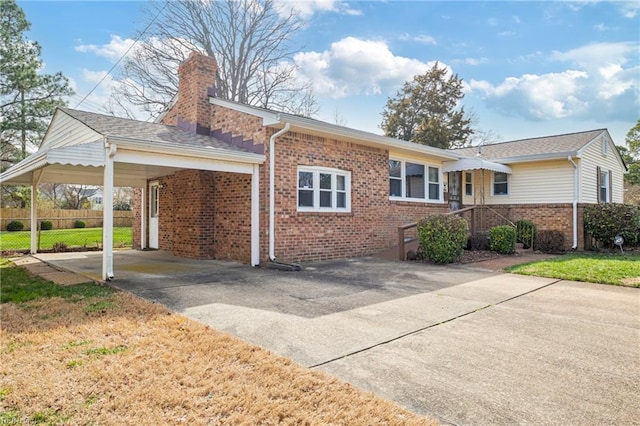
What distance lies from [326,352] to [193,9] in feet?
85.8

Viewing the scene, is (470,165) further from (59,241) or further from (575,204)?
(59,241)

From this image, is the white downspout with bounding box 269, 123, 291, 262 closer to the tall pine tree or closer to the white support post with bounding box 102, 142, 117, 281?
the white support post with bounding box 102, 142, 117, 281

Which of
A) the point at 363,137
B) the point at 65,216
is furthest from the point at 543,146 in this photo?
the point at 65,216

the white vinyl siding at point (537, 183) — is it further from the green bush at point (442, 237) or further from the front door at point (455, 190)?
the green bush at point (442, 237)

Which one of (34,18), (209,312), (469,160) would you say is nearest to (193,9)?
(34,18)

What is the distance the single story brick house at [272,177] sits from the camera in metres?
8.68

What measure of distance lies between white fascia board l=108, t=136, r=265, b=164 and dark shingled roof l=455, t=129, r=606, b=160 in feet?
37.2

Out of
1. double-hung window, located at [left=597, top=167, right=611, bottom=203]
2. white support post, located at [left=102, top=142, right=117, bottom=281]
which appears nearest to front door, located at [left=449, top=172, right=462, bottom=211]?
double-hung window, located at [left=597, top=167, right=611, bottom=203]

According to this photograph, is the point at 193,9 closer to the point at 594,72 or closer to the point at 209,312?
the point at 594,72

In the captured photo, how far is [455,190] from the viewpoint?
1602 cm

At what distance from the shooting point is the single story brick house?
868 centimetres

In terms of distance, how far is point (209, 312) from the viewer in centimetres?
511

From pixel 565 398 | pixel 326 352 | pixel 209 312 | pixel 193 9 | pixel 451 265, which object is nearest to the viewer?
pixel 565 398

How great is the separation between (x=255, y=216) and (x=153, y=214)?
20.5 ft
